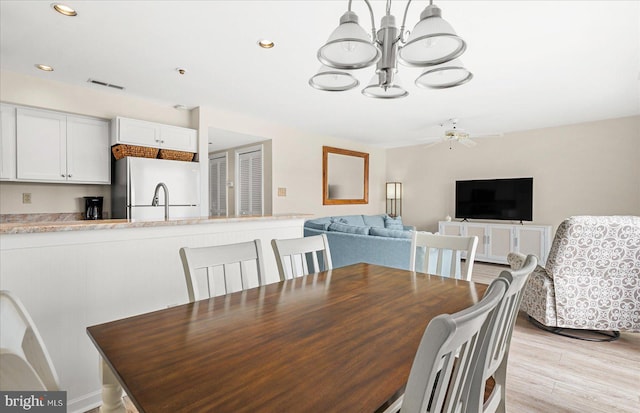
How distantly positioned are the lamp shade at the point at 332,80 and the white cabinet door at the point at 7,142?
10.5 feet

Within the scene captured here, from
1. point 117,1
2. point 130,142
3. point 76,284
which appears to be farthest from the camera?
point 130,142

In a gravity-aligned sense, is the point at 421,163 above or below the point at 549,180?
above

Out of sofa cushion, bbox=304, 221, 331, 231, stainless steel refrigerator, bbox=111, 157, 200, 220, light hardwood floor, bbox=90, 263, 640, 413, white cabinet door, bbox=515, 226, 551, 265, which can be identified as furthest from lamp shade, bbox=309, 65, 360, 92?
white cabinet door, bbox=515, 226, 551, 265

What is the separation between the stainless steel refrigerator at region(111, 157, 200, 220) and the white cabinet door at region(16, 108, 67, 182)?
54cm

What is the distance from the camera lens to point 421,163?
6.93 meters

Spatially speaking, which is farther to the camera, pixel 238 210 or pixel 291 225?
pixel 238 210

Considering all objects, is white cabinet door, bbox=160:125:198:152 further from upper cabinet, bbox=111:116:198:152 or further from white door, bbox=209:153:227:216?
white door, bbox=209:153:227:216

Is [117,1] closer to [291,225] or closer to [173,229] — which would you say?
[173,229]

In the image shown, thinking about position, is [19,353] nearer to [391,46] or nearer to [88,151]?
[391,46]

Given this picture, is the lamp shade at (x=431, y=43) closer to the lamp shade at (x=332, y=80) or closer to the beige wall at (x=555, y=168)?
the lamp shade at (x=332, y=80)

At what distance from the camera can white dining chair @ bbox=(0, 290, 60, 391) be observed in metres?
0.55

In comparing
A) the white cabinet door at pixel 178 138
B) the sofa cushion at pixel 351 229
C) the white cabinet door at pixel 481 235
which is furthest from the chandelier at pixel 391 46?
the white cabinet door at pixel 481 235

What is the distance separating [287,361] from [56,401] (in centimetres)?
49

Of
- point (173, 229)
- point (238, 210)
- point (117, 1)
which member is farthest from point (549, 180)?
point (117, 1)
